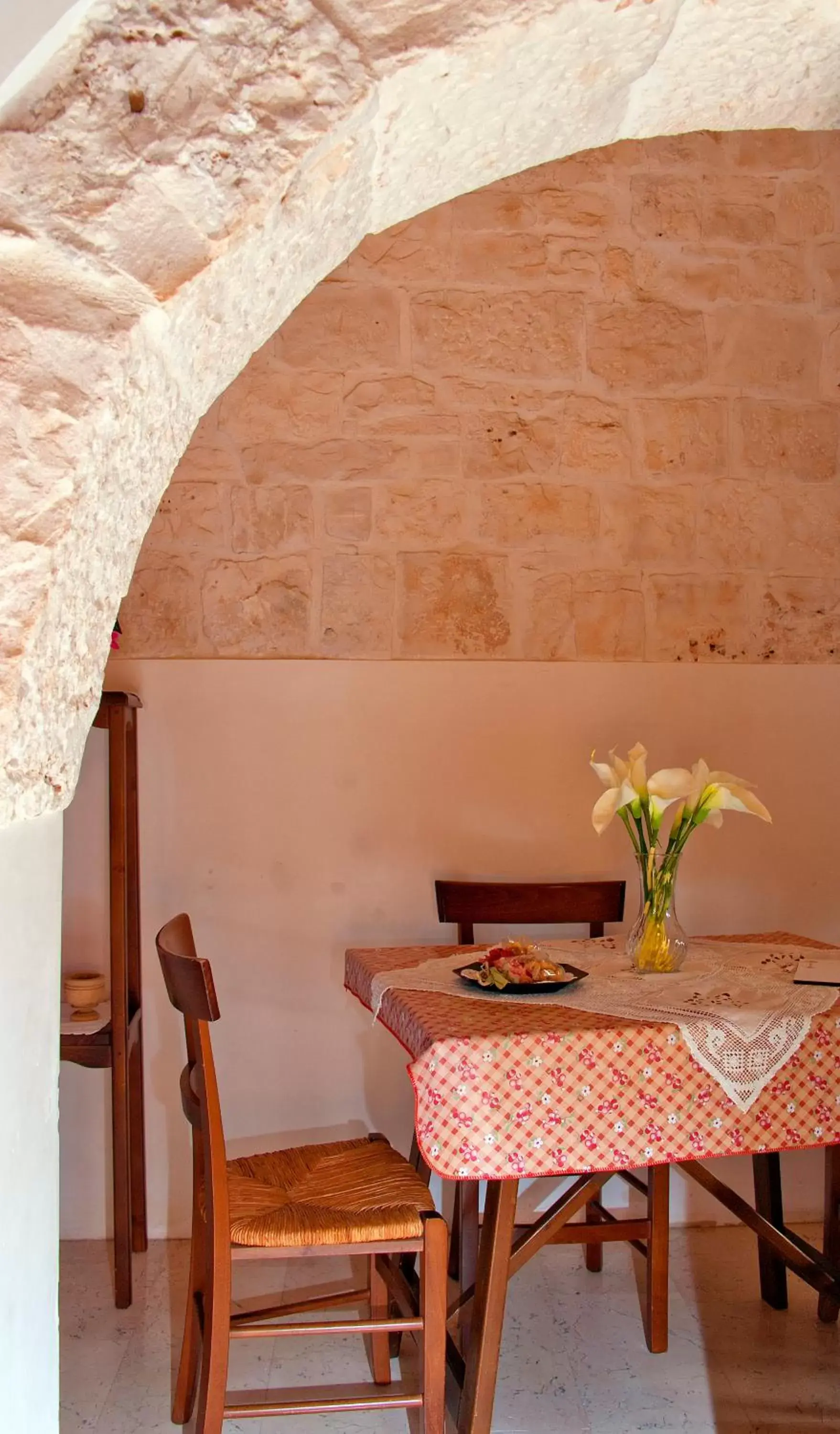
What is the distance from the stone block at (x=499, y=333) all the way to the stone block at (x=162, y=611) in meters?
0.86

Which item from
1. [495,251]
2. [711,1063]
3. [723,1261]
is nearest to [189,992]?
[711,1063]

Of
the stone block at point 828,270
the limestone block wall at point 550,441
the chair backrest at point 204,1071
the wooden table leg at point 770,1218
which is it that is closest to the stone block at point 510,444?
the limestone block wall at point 550,441

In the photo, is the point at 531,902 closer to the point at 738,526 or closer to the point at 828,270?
the point at 738,526

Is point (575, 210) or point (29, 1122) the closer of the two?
point (29, 1122)

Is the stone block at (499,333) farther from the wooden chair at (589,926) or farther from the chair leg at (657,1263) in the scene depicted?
the chair leg at (657,1263)

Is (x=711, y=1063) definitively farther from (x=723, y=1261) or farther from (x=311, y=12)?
(x=311, y=12)

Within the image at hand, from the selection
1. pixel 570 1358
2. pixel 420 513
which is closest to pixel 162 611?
pixel 420 513

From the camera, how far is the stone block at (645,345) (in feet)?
10.9

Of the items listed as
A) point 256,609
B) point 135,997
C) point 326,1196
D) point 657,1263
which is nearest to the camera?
point 326,1196

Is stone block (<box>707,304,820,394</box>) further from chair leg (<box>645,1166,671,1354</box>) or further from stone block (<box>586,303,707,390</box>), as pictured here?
chair leg (<box>645,1166,671,1354</box>)

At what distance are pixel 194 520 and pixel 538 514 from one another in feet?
3.03

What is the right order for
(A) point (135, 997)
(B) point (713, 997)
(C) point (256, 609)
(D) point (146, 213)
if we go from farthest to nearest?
(C) point (256, 609) < (A) point (135, 997) < (B) point (713, 997) < (D) point (146, 213)

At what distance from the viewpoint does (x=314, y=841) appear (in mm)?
3195

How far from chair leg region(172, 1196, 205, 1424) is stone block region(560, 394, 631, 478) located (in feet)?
6.91
